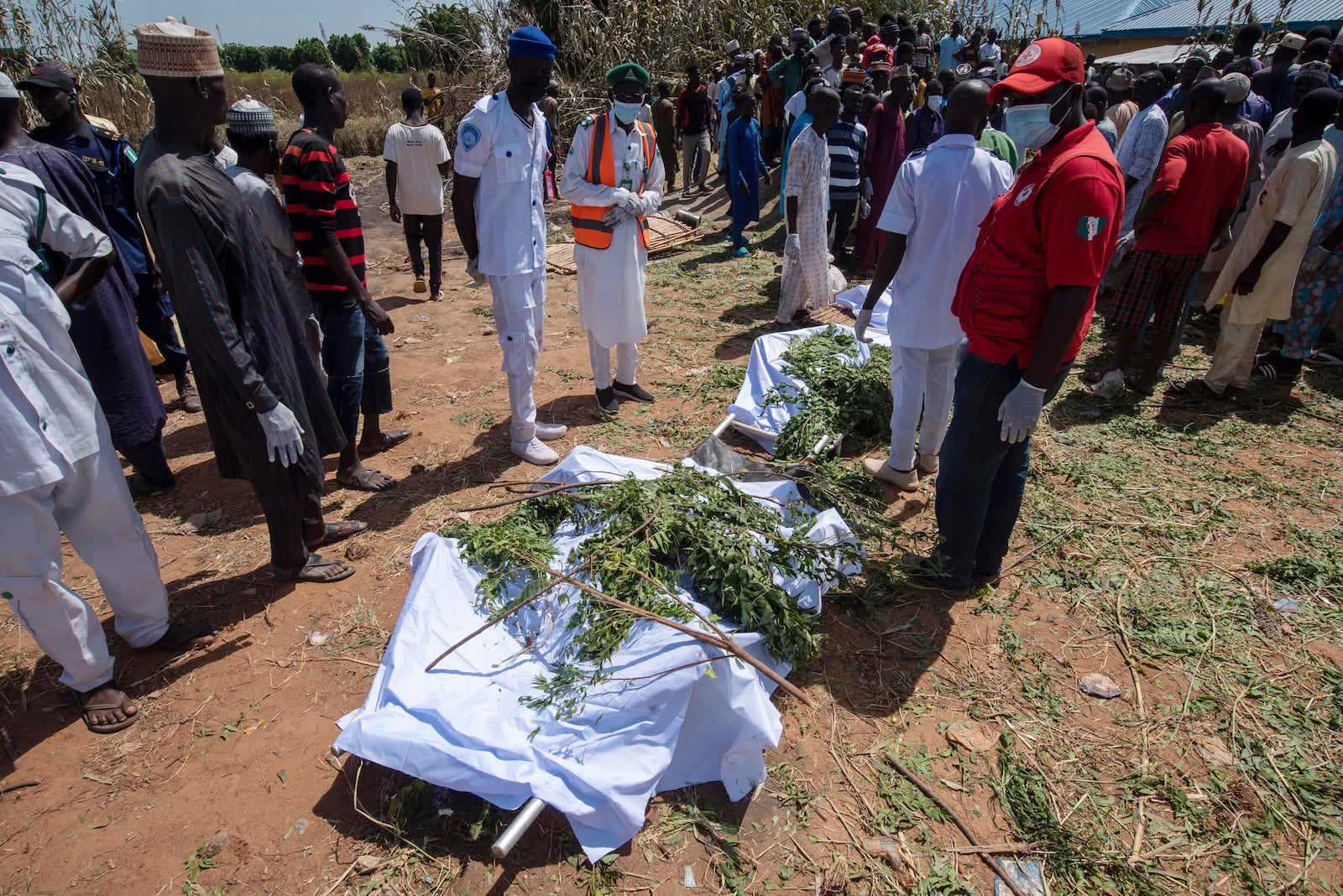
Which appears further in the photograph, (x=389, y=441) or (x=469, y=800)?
(x=389, y=441)

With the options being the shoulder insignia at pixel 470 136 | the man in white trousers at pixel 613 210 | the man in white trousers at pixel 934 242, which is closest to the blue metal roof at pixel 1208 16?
the man in white trousers at pixel 934 242

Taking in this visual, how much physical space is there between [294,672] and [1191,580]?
Result: 4198mm

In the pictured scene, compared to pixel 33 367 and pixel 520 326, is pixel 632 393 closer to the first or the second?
pixel 520 326

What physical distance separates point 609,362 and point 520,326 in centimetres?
99

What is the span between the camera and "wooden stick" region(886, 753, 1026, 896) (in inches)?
87.9

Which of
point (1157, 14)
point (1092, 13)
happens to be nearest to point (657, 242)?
point (1157, 14)

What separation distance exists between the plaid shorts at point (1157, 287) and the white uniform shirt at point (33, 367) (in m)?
6.17

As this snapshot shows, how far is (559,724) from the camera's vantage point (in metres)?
2.44

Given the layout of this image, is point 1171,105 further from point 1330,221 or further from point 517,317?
point 517,317

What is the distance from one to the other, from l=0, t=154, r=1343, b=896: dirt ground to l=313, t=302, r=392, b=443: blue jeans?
54 cm

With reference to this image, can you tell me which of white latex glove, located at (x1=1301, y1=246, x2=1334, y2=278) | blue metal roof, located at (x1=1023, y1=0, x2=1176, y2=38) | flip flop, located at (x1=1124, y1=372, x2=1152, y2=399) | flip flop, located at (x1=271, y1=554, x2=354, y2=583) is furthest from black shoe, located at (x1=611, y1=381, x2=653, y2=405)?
blue metal roof, located at (x1=1023, y1=0, x2=1176, y2=38)

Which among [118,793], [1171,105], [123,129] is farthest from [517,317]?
[123,129]

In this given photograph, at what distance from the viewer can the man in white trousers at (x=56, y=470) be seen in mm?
2342

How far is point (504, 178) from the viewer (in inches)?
160
